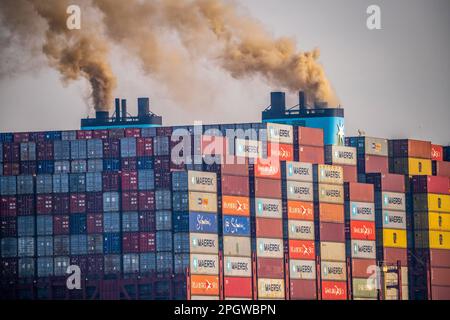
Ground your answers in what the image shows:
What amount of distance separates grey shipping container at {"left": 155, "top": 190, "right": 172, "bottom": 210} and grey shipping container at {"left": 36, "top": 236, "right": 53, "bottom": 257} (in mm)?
7038

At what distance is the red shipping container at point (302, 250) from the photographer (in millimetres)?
88994

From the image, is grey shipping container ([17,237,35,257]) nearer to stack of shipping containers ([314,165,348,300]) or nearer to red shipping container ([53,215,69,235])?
red shipping container ([53,215,69,235])

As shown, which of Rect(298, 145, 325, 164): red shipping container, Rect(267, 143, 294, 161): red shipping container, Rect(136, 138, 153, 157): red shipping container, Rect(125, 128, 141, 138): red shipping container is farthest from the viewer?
Rect(298, 145, 325, 164): red shipping container

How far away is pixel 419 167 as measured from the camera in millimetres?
105250

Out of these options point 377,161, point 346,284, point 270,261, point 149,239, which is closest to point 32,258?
point 149,239

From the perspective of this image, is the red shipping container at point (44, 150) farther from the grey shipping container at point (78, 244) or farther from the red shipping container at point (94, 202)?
the grey shipping container at point (78, 244)

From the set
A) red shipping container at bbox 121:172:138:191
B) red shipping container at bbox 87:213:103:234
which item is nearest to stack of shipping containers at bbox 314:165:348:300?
red shipping container at bbox 121:172:138:191

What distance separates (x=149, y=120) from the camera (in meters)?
108

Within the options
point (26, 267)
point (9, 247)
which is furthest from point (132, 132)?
point (26, 267)

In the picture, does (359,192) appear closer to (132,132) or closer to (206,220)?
(132,132)

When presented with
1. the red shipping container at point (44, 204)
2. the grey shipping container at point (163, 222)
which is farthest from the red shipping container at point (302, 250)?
the red shipping container at point (44, 204)

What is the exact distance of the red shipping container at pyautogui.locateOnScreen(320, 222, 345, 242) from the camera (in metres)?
92.0

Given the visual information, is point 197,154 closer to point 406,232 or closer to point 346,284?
point 346,284

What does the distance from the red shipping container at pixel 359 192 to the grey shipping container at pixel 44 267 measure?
22223 mm
